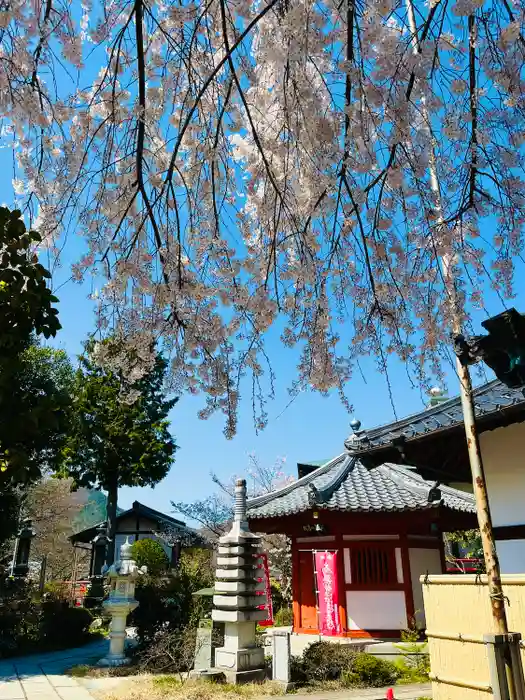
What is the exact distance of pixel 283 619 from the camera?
1446cm

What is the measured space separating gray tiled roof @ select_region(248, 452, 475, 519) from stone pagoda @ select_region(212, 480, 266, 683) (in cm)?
208

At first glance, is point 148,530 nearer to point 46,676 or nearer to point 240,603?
point 46,676

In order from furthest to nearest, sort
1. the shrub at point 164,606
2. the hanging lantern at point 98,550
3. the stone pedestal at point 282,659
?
the hanging lantern at point 98,550
the shrub at point 164,606
the stone pedestal at point 282,659

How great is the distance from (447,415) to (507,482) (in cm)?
71

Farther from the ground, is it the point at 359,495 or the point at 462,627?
the point at 359,495

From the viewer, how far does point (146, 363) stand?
154 inches

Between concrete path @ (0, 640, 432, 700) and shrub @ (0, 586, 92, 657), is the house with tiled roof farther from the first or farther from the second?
shrub @ (0, 586, 92, 657)

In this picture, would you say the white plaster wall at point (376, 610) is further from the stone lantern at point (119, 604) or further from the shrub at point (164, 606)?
the stone lantern at point (119, 604)

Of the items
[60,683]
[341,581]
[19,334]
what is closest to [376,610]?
[341,581]

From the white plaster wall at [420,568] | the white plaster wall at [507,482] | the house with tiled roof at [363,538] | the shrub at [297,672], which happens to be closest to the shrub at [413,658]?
the white plaster wall at [420,568]

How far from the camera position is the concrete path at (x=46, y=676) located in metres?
8.20

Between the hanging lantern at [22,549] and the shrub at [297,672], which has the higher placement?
the hanging lantern at [22,549]

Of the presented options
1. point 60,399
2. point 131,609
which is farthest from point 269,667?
point 60,399

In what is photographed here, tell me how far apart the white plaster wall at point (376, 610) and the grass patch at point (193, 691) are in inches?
127
